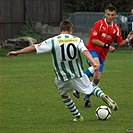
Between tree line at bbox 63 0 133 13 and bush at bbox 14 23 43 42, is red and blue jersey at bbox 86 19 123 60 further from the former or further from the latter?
tree line at bbox 63 0 133 13

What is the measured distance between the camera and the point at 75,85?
12.0 metres

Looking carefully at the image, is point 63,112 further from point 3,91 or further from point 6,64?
point 6,64

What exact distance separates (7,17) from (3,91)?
19132 millimetres

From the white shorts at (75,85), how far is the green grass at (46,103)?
514 millimetres

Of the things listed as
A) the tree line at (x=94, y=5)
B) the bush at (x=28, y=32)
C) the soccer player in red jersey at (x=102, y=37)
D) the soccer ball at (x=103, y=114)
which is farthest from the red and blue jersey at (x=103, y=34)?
the tree line at (x=94, y=5)

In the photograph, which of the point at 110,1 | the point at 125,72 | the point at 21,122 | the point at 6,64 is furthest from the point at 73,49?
the point at 110,1

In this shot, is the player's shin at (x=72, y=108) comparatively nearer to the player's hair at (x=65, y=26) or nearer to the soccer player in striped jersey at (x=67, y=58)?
the soccer player in striped jersey at (x=67, y=58)

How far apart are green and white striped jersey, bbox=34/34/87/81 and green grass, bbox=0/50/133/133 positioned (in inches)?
33.4

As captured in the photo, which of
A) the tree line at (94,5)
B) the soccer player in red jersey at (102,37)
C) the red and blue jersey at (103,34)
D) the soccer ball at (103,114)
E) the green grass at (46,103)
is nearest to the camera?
the green grass at (46,103)

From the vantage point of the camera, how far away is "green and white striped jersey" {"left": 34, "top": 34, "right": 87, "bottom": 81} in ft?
38.2

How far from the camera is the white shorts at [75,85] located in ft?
39.2

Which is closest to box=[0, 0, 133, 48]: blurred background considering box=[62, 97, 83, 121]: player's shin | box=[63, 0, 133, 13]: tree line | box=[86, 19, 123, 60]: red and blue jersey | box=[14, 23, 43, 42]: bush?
box=[14, 23, 43, 42]: bush

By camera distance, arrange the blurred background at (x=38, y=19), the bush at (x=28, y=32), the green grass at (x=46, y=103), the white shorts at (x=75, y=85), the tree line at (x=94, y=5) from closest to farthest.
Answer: the green grass at (x=46, y=103) < the white shorts at (x=75, y=85) < the blurred background at (x=38, y=19) < the bush at (x=28, y=32) < the tree line at (x=94, y=5)

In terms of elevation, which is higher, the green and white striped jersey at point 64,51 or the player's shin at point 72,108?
the green and white striped jersey at point 64,51
